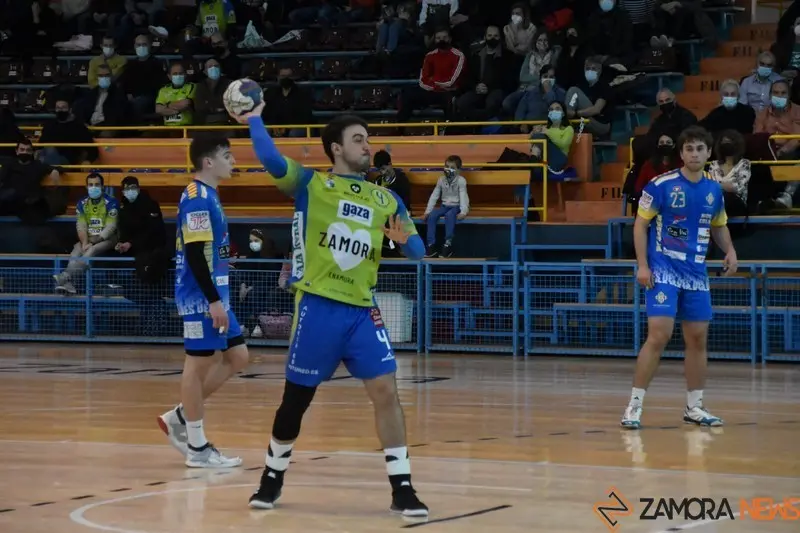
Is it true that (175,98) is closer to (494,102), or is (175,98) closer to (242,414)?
(494,102)

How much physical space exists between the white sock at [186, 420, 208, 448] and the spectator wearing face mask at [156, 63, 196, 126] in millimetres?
15483

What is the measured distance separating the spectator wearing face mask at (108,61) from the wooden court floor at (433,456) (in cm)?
1055

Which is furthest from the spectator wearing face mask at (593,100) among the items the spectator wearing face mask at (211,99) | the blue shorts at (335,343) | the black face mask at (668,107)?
the blue shorts at (335,343)

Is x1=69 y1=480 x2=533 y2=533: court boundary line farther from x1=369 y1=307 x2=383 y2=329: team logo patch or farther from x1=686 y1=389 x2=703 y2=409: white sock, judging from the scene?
x1=686 y1=389 x2=703 y2=409: white sock

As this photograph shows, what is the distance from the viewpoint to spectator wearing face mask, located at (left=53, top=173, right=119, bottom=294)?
20516 millimetres

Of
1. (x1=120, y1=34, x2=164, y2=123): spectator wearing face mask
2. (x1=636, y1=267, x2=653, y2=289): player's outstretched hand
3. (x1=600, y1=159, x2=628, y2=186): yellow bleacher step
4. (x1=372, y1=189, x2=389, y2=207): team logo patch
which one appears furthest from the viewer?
(x1=120, y1=34, x2=164, y2=123): spectator wearing face mask

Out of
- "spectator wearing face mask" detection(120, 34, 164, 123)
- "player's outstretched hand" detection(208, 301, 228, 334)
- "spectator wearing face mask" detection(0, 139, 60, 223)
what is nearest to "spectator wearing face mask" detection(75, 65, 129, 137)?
"spectator wearing face mask" detection(120, 34, 164, 123)

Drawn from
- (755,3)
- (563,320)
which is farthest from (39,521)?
(755,3)

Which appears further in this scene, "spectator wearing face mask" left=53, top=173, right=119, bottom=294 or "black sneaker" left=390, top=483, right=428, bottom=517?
"spectator wearing face mask" left=53, top=173, right=119, bottom=294

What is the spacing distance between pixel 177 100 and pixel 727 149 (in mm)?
10953

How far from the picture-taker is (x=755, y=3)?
80.4 feet

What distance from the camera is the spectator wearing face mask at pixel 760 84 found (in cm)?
2016

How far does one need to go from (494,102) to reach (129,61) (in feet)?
22.7

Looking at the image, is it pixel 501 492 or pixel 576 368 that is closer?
pixel 501 492
